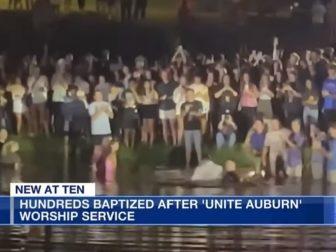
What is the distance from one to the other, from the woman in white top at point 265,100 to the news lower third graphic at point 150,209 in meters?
0.16

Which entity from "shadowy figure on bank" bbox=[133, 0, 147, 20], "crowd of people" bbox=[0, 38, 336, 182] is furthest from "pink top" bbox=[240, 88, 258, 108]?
"shadowy figure on bank" bbox=[133, 0, 147, 20]

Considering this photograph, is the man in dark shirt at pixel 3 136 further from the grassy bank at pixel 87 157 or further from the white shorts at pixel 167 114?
the white shorts at pixel 167 114

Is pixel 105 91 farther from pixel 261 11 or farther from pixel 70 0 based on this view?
pixel 261 11

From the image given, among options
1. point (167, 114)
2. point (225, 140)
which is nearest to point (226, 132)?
point (225, 140)

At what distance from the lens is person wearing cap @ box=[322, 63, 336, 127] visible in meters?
1.09

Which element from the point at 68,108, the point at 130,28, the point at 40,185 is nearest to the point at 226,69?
the point at 130,28

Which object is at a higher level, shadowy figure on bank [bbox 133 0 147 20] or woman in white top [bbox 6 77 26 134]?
shadowy figure on bank [bbox 133 0 147 20]

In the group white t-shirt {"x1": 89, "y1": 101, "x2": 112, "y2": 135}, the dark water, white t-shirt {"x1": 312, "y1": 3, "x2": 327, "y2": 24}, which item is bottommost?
the dark water

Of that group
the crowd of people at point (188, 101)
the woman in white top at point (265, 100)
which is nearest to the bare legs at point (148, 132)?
the crowd of people at point (188, 101)

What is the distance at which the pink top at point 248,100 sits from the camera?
109cm

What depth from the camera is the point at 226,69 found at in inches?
42.9

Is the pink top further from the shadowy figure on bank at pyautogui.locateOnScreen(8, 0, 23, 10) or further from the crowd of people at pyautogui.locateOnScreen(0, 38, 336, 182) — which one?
the shadowy figure on bank at pyautogui.locateOnScreen(8, 0, 23, 10)

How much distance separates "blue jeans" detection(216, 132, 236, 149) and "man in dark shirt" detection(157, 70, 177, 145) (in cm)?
9

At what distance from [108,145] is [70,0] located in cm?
29
